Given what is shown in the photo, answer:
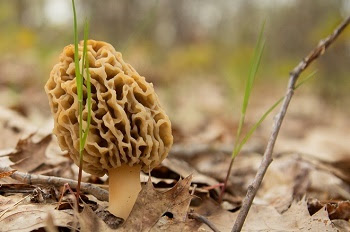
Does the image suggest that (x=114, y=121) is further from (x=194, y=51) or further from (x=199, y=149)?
(x=194, y=51)

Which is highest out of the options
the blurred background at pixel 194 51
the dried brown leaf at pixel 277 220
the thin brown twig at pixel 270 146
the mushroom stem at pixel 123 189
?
the thin brown twig at pixel 270 146

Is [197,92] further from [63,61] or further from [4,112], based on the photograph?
[63,61]

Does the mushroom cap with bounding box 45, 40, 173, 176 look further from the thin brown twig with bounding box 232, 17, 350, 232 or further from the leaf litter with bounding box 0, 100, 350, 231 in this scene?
the thin brown twig with bounding box 232, 17, 350, 232

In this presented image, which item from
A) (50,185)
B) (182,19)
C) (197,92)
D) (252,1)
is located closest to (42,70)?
(197,92)

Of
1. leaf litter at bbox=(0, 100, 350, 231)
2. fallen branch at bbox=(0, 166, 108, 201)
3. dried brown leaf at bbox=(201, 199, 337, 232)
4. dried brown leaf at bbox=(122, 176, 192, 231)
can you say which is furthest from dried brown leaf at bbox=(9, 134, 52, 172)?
dried brown leaf at bbox=(201, 199, 337, 232)

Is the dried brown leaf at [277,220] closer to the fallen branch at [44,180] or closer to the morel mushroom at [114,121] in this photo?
the morel mushroom at [114,121]

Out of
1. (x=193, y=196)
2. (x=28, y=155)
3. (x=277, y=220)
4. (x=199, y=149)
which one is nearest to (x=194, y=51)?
(x=199, y=149)

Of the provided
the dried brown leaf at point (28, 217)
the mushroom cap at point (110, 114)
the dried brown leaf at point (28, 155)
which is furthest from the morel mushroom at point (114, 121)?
the dried brown leaf at point (28, 155)
